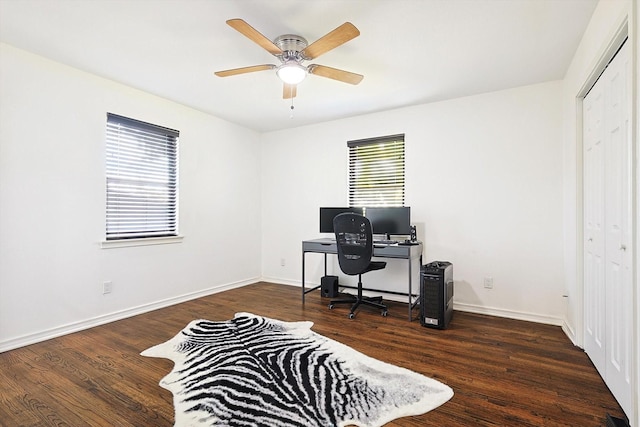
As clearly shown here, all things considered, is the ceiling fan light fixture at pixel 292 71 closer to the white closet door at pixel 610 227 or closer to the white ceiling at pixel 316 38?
the white ceiling at pixel 316 38

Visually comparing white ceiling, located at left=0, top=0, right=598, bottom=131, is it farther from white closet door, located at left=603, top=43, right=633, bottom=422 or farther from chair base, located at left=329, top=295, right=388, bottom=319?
chair base, located at left=329, top=295, right=388, bottom=319

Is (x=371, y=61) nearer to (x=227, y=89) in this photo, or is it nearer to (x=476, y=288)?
(x=227, y=89)

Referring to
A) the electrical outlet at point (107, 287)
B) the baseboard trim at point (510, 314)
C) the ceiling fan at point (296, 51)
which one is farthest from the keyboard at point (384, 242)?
the electrical outlet at point (107, 287)

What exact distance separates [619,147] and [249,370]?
8.81ft

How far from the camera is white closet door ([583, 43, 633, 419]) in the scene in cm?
166

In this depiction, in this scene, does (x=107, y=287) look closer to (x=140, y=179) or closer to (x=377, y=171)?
(x=140, y=179)

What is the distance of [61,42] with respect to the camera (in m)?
2.51

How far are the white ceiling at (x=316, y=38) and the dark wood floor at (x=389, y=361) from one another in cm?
248

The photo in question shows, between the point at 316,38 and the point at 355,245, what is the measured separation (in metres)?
2.07

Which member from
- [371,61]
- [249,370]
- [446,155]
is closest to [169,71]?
[371,61]

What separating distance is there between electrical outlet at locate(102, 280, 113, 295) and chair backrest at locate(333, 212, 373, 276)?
96.4 inches

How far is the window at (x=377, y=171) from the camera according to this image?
4.08 metres

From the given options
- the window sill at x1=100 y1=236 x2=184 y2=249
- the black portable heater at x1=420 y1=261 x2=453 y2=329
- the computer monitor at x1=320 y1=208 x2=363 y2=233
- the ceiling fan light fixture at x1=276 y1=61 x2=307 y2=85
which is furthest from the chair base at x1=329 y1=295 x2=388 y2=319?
the ceiling fan light fixture at x1=276 y1=61 x2=307 y2=85

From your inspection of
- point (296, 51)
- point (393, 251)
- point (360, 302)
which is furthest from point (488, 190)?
point (296, 51)
